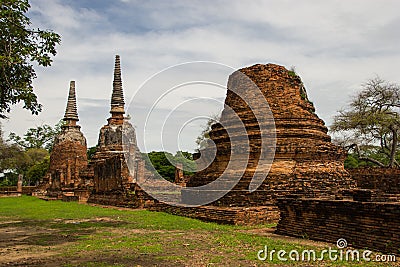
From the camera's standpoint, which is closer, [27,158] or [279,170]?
[279,170]

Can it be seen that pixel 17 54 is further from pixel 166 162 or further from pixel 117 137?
pixel 166 162

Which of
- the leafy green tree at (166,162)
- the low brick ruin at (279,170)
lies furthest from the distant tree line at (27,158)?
the low brick ruin at (279,170)

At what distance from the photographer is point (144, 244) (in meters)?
7.58

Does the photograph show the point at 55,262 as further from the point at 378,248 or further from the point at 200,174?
the point at 200,174

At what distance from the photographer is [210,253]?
21.9 ft

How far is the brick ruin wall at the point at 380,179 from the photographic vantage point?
54.7 feet

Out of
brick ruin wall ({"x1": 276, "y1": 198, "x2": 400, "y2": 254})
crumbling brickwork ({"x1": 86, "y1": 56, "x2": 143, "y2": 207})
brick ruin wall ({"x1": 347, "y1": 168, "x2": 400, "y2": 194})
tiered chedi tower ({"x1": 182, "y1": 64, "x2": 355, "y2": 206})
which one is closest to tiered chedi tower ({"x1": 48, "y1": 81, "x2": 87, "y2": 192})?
crumbling brickwork ({"x1": 86, "y1": 56, "x2": 143, "y2": 207})

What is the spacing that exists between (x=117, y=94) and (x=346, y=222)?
25.1m

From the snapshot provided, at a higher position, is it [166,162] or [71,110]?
[71,110]

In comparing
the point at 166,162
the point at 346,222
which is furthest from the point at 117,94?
the point at 346,222

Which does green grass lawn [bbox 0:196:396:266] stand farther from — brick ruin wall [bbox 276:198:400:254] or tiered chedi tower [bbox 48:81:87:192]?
tiered chedi tower [bbox 48:81:87:192]

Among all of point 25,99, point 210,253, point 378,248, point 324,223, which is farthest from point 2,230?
point 378,248

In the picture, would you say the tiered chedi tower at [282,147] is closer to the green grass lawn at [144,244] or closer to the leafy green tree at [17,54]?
the green grass lawn at [144,244]

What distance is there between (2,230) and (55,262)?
16.6 ft
